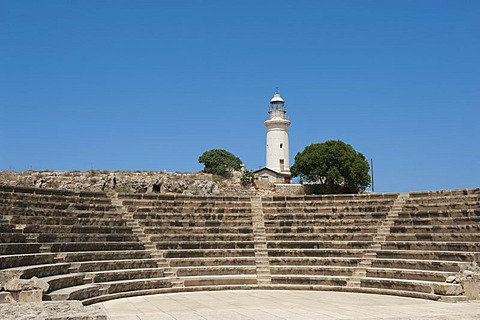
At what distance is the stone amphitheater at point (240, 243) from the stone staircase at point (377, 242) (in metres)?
0.04

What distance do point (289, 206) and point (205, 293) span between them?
741cm

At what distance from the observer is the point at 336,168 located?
47.1 metres

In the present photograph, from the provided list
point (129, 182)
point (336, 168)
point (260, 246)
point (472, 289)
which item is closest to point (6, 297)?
point (260, 246)

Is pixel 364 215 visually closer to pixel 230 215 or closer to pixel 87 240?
pixel 230 215

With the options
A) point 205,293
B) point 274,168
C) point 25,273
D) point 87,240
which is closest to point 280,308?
point 205,293

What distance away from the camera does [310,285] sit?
17594 millimetres

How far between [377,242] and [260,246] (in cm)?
458

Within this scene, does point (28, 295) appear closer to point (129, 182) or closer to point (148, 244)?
point (148, 244)

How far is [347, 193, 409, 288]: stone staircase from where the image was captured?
1745 cm

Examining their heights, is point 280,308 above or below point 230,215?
below

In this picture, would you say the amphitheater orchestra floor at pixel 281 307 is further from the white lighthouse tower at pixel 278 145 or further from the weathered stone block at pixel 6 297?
the white lighthouse tower at pixel 278 145

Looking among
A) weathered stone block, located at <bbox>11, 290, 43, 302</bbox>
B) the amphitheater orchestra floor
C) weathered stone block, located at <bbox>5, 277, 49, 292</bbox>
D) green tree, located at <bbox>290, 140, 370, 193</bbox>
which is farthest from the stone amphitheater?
green tree, located at <bbox>290, 140, 370, 193</bbox>

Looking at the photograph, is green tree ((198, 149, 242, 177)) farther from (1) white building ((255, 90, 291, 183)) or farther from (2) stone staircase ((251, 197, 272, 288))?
(2) stone staircase ((251, 197, 272, 288))

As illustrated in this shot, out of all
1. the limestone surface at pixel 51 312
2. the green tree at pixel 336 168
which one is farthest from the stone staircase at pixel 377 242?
the green tree at pixel 336 168
